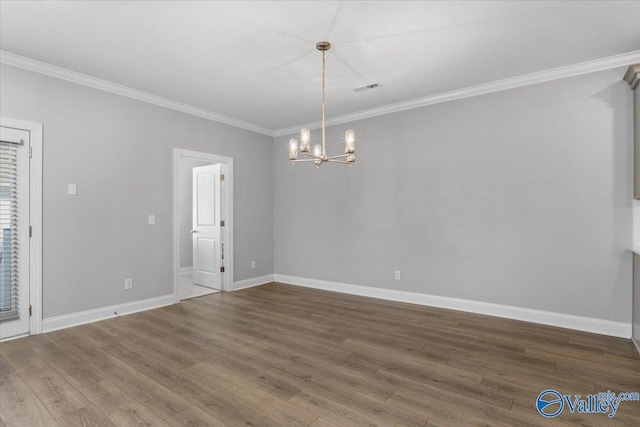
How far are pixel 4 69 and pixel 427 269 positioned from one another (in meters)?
5.40

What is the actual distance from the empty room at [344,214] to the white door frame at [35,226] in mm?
17

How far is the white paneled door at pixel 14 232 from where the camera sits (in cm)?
329

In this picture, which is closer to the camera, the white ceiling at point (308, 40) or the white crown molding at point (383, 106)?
the white ceiling at point (308, 40)

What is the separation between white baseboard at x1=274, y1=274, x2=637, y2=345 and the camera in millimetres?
3439

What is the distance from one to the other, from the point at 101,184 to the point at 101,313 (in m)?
1.58

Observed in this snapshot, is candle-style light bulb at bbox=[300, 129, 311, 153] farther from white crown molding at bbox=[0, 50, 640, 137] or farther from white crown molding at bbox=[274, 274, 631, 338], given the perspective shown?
white crown molding at bbox=[274, 274, 631, 338]

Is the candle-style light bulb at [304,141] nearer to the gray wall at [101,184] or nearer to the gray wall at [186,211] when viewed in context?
the gray wall at [101,184]

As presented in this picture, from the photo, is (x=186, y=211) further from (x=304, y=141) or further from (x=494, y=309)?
(x=494, y=309)

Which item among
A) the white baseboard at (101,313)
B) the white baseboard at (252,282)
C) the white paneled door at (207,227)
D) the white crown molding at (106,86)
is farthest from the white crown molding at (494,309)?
the white crown molding at (106,86)

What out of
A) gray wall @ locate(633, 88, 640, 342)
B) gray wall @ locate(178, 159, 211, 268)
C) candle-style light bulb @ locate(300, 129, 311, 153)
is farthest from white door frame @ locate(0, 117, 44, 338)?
gray wall @ locate(633, 88, 640, 342)

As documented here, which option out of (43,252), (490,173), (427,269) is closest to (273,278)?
(427,269)

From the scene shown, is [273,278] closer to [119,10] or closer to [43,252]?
[43,252]

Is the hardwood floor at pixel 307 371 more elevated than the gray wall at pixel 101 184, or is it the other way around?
the gray wall at pixel 101 184

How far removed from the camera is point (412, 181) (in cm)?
473
